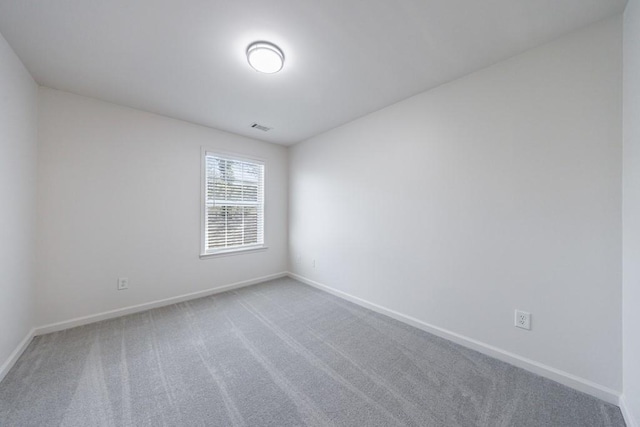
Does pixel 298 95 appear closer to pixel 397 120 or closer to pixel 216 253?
pixel 397 120

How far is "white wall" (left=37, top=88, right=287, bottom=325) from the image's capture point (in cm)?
223

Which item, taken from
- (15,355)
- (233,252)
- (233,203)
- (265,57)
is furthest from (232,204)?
(15,355)

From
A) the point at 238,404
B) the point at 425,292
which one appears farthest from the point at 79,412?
the point at 425,292

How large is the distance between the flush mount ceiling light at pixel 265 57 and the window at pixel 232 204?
181 centimetres

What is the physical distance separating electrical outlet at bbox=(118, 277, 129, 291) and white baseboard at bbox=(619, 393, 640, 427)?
4.09 meters

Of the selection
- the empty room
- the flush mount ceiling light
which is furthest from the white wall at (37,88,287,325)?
the flush mount ceiling light

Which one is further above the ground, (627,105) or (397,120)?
(397,120)

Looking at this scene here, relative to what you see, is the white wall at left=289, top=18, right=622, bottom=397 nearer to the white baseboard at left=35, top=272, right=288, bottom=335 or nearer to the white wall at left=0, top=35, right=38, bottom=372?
the white baseboard at left=35, top=272, right=288, bottom=335

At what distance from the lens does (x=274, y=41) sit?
1.65 metres

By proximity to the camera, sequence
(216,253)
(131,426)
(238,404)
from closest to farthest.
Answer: (131,426)
(238,404)
(216,253)

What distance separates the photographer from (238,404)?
4.63ft

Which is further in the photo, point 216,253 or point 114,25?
point 216,253

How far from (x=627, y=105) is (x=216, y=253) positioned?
13.1 feet

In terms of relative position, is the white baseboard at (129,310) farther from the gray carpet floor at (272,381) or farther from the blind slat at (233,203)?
the blind slat at (233,203)
